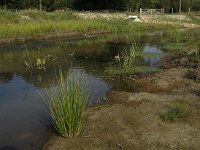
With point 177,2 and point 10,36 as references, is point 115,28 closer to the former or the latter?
point 10,36

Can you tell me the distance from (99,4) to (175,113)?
46943 millimetres

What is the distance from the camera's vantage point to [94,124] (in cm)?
928

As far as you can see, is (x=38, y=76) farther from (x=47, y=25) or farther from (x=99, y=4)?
(x=99, y=4)

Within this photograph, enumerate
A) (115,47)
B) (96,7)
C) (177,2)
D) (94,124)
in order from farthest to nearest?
1. (177,2)
2. (96,7)
3. (115,47)
4. (94,124)

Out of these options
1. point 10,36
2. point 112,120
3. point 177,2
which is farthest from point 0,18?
point 177,2

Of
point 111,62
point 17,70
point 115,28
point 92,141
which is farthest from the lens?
point 115,28

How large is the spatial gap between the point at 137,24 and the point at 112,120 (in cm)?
3059

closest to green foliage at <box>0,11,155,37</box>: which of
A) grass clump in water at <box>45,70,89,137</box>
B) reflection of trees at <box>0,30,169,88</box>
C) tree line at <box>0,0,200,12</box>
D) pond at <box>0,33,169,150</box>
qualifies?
pond at <box>0,33,169,150</box>

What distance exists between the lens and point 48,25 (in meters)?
30.6

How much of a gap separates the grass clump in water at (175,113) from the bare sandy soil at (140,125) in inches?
4.8

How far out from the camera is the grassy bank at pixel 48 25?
28125 millimetres

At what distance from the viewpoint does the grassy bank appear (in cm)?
2812

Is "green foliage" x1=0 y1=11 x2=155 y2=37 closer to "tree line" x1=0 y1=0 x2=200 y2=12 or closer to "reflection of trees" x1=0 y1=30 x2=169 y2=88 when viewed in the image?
"reflection of trees" x1=0 y1=30 x2=169 y2=88

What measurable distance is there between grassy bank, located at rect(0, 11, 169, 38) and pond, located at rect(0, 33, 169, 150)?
6.00 feet
